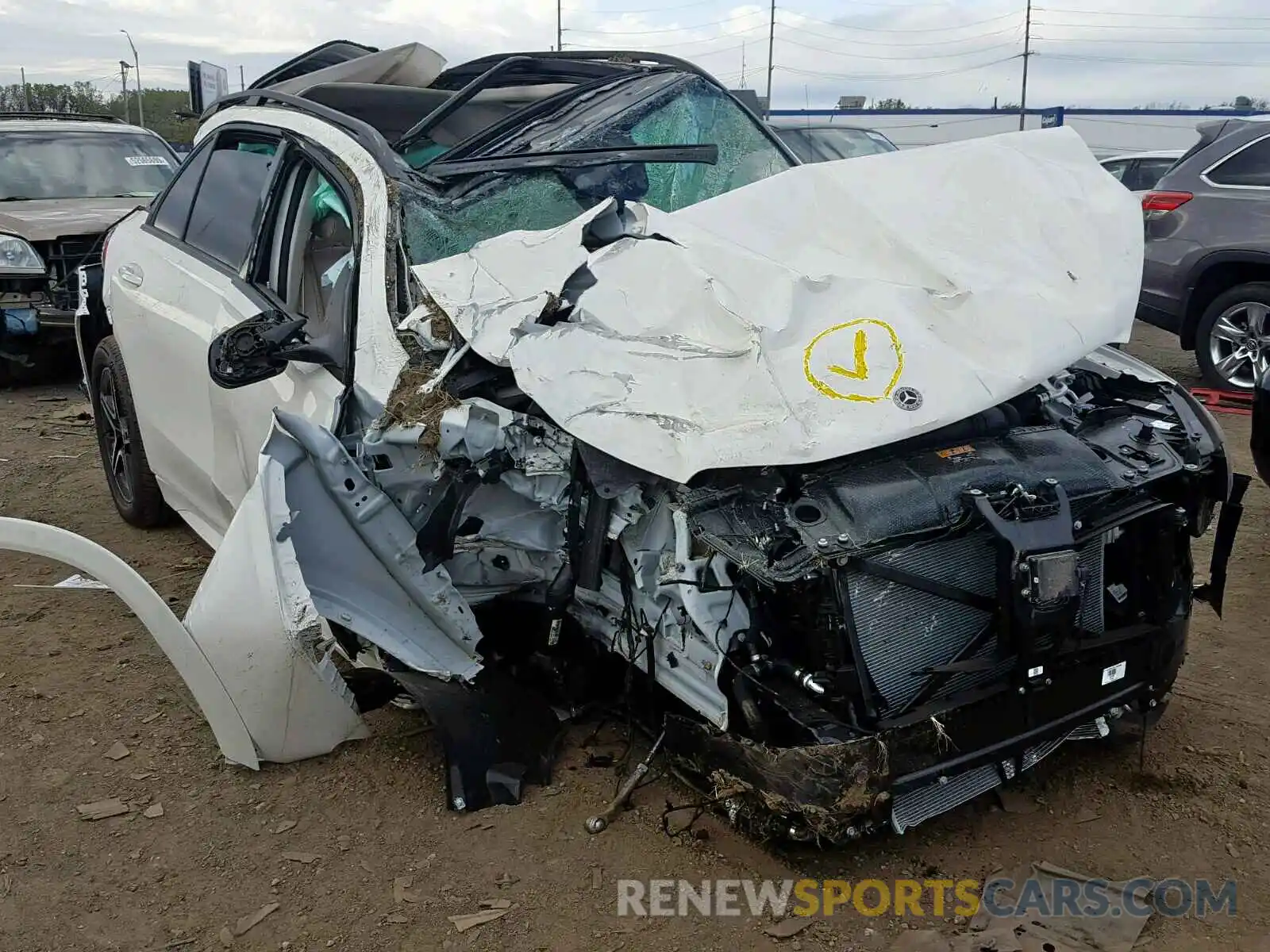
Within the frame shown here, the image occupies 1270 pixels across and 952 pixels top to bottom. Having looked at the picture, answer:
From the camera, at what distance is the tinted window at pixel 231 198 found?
3.89 meters

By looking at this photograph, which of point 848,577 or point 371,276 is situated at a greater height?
point 371,276

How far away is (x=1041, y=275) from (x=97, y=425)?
4246 mm

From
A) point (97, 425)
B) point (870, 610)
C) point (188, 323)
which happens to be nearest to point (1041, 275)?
point (870, 610)

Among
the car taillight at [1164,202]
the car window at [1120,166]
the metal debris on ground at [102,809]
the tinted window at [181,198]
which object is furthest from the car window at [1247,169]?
the metal debris on ground at [102,809]

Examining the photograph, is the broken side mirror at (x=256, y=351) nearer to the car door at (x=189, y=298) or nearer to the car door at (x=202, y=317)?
the car door at (x=202, y=317)

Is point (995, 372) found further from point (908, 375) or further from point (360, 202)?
point (360, 202)

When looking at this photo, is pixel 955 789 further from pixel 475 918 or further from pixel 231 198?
pixel 231 198

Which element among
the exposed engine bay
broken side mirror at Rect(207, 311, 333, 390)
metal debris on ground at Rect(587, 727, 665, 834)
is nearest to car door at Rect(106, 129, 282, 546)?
broken side mirror at Rect(207, 311, 333, 390)

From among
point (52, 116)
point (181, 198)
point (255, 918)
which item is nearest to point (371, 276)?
point (255, 918)

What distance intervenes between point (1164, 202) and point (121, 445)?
6.69 m

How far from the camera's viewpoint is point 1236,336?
737cm

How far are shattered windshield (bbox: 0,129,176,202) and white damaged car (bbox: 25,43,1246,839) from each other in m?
6.56

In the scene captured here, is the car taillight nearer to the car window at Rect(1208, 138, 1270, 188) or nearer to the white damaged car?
the car window at Rect(1208, 138, 1270, 188)

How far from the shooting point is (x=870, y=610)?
2473mm
